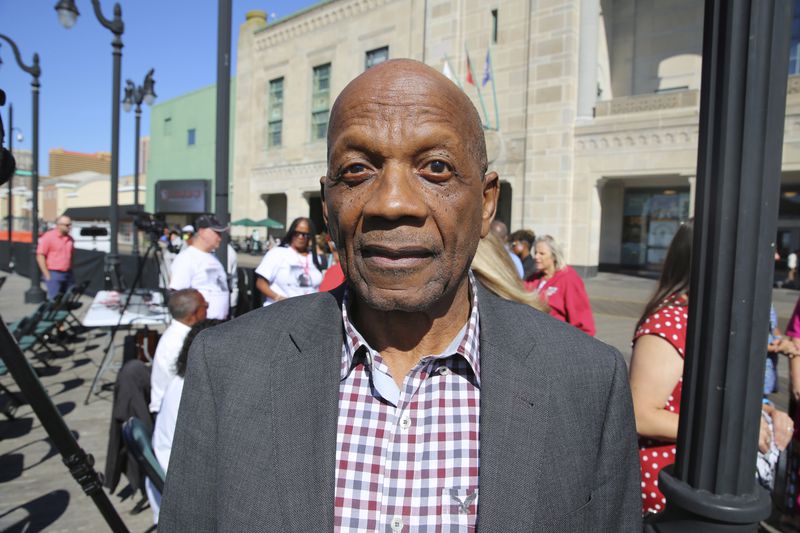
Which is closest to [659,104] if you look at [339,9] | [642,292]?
[642,292]

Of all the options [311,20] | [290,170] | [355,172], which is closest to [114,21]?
[355,172]

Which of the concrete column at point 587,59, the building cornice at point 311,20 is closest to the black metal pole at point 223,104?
the concrete column at point 587,59

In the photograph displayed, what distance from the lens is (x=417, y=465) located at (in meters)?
1.26

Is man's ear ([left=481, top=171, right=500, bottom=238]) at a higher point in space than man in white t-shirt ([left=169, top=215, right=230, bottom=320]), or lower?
higher

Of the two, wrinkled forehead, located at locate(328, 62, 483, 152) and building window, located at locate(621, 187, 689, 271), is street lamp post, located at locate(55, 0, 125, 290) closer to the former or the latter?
wrinkled forehead, located at locate(328, 62, 483, 152)

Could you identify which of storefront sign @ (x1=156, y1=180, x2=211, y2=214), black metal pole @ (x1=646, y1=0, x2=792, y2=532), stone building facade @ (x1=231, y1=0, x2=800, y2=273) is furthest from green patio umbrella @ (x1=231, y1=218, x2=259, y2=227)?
black metal pole @ (x1=646, y1=0, x2=792, y2=532)

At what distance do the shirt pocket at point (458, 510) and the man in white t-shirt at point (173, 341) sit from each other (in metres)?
2.67

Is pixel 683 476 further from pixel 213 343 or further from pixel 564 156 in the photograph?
pixel 564 156

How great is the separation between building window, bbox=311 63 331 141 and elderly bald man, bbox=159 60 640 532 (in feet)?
93.0

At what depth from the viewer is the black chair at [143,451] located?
2.71 metres

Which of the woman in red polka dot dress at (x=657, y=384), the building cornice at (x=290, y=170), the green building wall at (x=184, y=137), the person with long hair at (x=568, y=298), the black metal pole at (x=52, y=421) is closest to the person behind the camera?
the black metal pole at (x=52, y=421)

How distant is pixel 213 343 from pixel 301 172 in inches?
1150

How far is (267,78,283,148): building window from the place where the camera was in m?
31.5

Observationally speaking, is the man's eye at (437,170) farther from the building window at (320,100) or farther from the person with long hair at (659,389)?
the building window at (320,100)
